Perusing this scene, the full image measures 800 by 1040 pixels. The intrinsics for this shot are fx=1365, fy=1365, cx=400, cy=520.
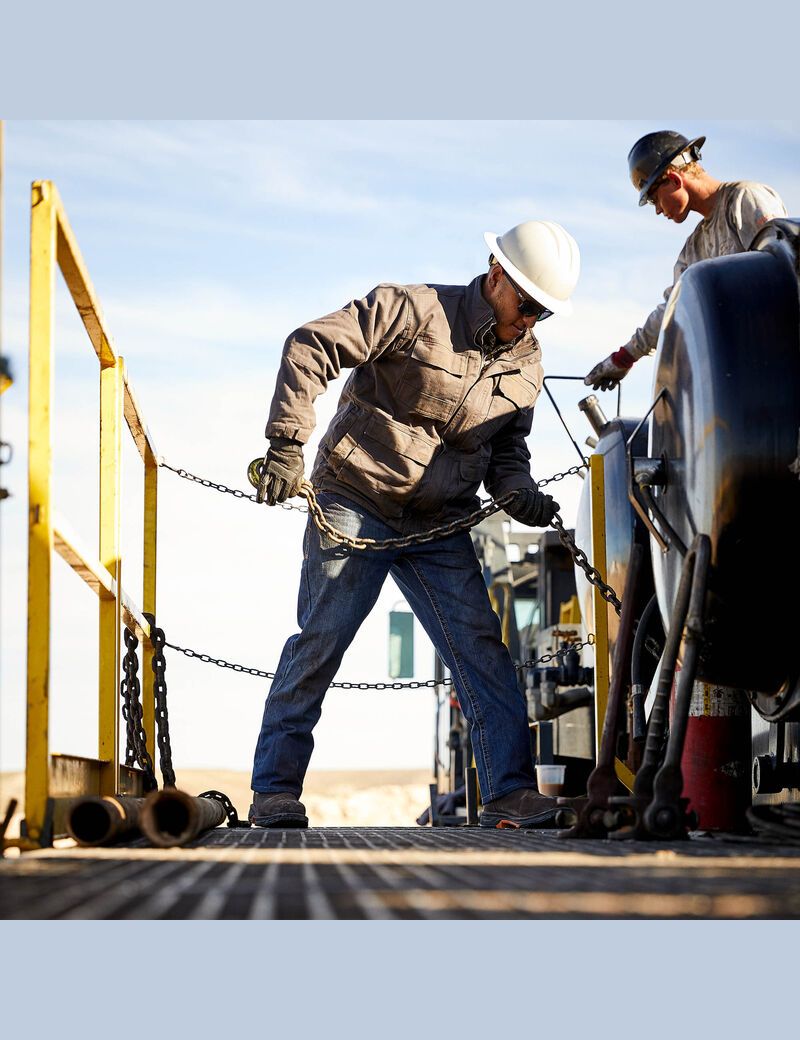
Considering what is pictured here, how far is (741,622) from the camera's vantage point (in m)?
3.53

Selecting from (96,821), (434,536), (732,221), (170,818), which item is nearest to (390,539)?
(434,536)

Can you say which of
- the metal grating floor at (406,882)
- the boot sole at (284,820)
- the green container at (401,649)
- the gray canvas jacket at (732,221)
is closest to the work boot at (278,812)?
the boot sole at (284,820)

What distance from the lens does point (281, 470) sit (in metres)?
4.68

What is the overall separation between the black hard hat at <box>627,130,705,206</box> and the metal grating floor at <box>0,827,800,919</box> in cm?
300

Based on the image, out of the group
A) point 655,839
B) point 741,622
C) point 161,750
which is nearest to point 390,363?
point 161,750

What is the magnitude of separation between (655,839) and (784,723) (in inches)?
36.0

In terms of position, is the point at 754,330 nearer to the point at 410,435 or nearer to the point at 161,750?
the point at 410,435

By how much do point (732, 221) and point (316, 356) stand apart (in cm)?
157

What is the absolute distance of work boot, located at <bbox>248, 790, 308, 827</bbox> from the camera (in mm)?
4680

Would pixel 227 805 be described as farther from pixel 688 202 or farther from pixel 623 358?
pixel 688 202

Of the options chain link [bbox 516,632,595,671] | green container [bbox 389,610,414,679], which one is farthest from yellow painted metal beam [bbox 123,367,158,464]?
green container [bbox 389,610,414,679]

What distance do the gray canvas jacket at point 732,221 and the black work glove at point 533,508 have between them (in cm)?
85

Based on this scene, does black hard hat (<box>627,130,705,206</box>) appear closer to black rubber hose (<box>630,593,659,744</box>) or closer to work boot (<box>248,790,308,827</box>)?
black rubber hose (<box>630,593,659,744</box>)

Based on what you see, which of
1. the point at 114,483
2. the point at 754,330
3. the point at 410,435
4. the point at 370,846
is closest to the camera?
the point at 370,846
